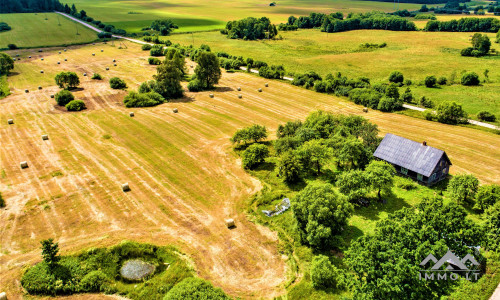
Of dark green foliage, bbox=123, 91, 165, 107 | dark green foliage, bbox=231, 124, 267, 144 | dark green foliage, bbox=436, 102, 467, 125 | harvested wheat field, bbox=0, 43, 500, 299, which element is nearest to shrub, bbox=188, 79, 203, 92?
harvested wheat field, bbox=0, 43, 500, 299

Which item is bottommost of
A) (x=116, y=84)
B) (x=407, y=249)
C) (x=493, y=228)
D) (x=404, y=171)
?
(x=116, y=84)

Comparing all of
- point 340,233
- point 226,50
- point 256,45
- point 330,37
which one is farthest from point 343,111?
point 330,37

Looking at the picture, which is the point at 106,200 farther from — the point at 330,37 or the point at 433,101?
the point at 330,37

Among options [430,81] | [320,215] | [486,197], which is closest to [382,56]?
[430,81]

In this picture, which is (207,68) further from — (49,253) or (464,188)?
(464,188)

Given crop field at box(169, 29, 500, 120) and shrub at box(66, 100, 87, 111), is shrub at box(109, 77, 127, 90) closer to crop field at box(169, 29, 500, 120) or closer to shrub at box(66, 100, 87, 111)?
shrub at box(66, 100, 87, 111)

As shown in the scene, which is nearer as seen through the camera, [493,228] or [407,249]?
[407,249]
